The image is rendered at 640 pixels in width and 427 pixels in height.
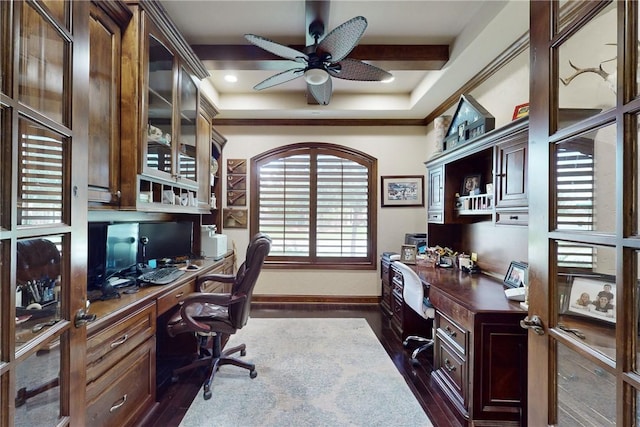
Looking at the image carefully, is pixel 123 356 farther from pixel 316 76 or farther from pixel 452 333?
pixel 316 76

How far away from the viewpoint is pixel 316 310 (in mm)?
3947

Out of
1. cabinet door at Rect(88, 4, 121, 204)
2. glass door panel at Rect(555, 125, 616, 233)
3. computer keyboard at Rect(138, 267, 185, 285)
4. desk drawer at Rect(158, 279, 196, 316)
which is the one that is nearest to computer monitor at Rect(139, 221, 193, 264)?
computer keyboard at Rect(138, 267, 185, 285)

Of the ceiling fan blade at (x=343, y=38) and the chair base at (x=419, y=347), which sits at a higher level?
the ceiling fan blade at (x=343, y=38)

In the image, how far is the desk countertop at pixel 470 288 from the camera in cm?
181

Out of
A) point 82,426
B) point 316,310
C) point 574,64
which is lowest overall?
point 316,310

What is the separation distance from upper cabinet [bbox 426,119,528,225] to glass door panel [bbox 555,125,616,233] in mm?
1101

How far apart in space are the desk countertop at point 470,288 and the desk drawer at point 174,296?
204cm

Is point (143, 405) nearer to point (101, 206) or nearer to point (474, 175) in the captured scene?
point (101, 206)

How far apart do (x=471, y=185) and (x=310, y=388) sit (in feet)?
7.88

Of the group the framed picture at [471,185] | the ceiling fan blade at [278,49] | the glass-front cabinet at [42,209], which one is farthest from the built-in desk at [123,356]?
the framed picture at [471,185]

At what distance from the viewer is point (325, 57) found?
6.75 ft

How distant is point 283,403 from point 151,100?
2.39 meters

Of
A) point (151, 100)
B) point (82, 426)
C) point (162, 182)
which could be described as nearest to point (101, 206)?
point (162, 182)

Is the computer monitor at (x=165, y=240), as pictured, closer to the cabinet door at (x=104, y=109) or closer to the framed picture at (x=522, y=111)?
the cabinet door at (x=104, y=109)
